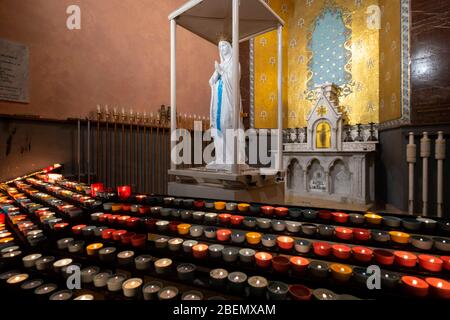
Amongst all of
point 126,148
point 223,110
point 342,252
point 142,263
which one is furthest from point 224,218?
point 126,148

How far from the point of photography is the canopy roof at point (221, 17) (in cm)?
208

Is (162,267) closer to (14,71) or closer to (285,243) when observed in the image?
(285,243)

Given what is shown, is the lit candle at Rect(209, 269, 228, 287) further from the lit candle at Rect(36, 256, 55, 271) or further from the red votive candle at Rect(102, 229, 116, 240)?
the lit candle at Rect(36, 256, 55, 271)

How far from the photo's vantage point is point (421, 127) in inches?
118

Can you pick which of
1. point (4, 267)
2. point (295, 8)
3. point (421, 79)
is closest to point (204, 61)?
point (295, 8)

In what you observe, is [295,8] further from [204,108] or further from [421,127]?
[421,127]

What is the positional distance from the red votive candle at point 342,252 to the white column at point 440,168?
9.89 ft

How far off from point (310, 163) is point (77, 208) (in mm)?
4575

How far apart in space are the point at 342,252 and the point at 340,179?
4.28m

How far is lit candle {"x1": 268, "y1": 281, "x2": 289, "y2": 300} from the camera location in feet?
2.29

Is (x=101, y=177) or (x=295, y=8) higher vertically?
(x=295, y=8)

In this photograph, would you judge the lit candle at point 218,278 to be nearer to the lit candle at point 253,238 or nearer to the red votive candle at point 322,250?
the lit candle at point 253,238

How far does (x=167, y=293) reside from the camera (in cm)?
76

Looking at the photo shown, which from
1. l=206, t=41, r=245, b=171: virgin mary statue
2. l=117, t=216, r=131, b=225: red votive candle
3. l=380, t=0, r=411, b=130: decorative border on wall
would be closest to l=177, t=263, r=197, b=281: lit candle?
l=117, t=216, r=131, b=225: red votive candle
